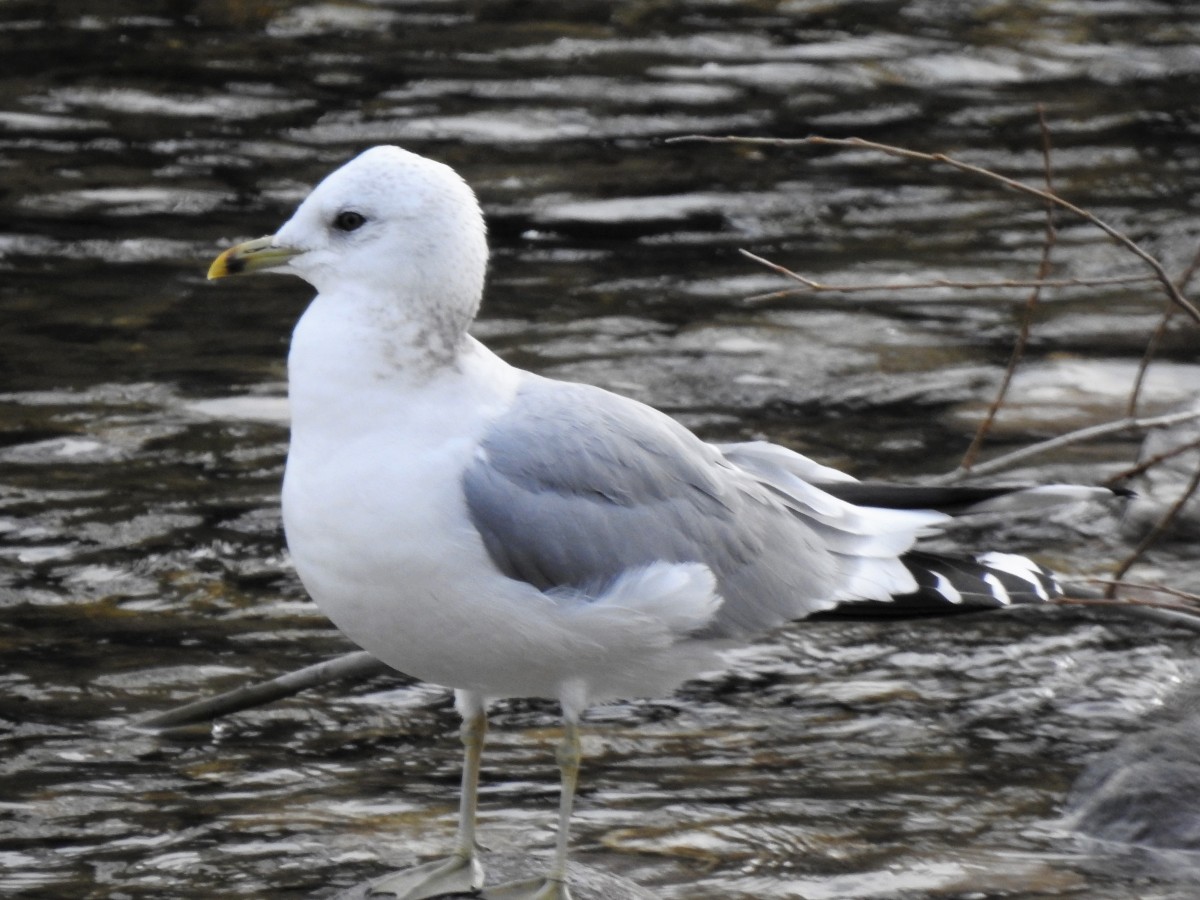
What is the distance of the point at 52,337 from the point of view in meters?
8.98

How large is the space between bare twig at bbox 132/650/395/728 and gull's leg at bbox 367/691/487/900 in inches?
45.8

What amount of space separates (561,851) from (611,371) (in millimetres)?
4473

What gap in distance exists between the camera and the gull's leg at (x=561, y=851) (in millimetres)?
4500

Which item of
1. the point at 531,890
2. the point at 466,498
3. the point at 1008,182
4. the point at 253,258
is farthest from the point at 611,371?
the point at 466,498

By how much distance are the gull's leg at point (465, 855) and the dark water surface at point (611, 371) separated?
530 millimetres

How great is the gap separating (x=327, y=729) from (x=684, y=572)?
210cm

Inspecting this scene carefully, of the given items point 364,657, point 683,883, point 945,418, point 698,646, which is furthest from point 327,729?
point 945,418

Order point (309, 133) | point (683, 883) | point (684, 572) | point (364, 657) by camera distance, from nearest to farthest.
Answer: point (684, 572) < point (683, 883) < point (364, 657) < point (309, 133)

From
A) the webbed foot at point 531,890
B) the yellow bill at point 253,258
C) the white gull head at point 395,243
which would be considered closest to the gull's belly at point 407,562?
the white gull head at point 395,243

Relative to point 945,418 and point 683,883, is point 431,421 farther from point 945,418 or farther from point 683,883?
Result: point 945,418

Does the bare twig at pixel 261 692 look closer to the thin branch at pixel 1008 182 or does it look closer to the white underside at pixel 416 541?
the white underside at pixel 416 541

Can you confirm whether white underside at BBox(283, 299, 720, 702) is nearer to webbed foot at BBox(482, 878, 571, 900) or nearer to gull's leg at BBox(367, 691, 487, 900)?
gull's leg at BBox(367, 691, 487, 900)

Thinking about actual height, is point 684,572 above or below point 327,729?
above

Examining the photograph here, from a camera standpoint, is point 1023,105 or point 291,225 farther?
point 1023,105
